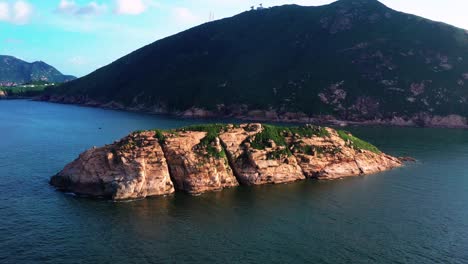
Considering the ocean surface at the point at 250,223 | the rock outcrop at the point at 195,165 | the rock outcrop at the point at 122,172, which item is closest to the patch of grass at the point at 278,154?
the ocean surface at the point at 250,223

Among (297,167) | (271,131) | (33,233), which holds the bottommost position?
(33,233)

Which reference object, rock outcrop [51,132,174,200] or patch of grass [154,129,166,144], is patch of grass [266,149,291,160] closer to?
patch of grass [154,129,166,144]

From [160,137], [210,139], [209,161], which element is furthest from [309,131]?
[160,137]

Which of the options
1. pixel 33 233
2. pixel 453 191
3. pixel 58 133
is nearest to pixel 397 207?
pixel 453 191

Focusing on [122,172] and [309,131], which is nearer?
[122,172]

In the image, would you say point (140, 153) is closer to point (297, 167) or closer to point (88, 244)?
point (88, 244)

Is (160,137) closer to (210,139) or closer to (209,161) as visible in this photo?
(210,139)

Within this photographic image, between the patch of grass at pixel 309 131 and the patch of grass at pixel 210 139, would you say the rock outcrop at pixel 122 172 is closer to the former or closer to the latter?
the patch of grass at pixel 210 139
